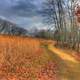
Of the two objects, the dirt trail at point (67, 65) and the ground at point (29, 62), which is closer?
the ground at point (29, 62)

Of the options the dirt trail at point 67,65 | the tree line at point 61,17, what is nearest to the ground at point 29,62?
the dirt trail at point 67,65

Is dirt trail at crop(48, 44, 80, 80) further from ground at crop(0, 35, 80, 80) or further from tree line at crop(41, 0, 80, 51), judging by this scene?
tree line at crop(41, 0, 80, 51)

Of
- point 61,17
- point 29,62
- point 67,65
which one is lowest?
point 67,65

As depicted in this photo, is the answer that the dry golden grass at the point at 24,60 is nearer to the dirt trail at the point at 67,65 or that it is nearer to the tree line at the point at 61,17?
the dirt trail at the point at 67,65

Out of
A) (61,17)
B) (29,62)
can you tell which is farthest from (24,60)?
(61,17)

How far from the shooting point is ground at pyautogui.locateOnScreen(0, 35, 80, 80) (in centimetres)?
948

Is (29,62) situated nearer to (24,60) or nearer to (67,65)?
(24,60)

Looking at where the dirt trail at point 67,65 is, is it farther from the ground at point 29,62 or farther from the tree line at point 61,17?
the tree line at point 61,17

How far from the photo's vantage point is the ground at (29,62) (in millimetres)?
9477

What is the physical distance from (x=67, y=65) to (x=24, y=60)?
2244 millimetres

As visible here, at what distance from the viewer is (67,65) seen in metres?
11.8

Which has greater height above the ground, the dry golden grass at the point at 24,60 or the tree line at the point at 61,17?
the tree line at the point at 61,17

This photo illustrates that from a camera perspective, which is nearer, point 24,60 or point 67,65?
point 24,60

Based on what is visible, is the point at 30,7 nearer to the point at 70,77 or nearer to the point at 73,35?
the point at 70,77
